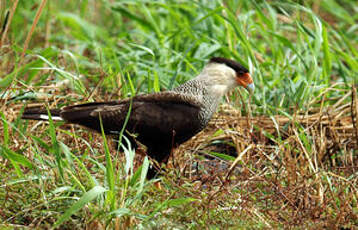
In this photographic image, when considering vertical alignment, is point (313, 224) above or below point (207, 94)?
below

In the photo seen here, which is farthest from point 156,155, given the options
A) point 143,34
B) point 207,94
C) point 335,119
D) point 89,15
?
point 89,15

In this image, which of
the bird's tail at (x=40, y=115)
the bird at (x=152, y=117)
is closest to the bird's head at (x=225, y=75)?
the bird at (x=152, y=117)

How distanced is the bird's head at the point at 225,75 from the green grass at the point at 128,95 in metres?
0.36

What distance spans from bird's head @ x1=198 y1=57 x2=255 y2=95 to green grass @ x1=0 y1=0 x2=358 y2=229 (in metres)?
0.36

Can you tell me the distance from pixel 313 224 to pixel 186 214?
581mm

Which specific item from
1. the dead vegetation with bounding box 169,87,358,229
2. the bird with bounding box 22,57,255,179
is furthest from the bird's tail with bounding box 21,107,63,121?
the dead vegetation with bounding box 169,87,358,229

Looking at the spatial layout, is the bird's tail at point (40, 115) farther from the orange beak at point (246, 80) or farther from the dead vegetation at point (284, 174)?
the orange beak at point (246, 80)

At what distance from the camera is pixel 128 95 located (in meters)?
4.15

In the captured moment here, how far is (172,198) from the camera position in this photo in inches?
116

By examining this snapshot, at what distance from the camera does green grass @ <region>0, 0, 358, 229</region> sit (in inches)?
104

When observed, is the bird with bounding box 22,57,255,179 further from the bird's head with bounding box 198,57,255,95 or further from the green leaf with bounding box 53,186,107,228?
the green leaf with bounding box 53,186,107,228

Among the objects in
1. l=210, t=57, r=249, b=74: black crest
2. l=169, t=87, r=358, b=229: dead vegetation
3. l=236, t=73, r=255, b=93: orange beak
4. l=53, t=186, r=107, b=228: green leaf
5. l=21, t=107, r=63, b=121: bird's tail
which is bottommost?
l=169, t=87, r=358, b=229: dead vegetation

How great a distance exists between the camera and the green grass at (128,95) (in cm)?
264

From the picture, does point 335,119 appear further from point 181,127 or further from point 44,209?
point 44,209
